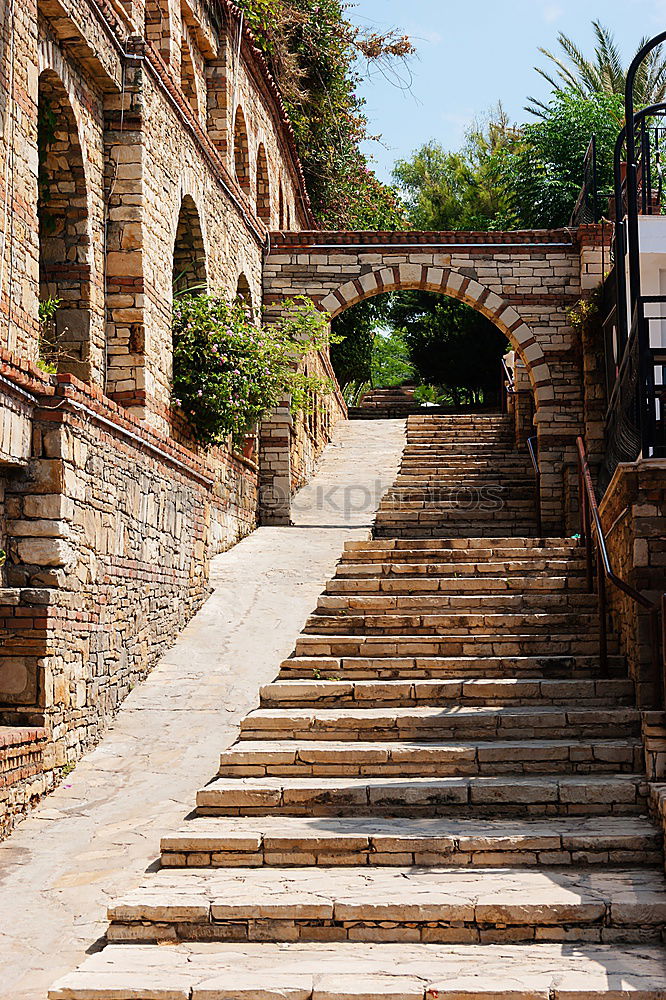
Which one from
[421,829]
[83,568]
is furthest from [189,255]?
[421,829]

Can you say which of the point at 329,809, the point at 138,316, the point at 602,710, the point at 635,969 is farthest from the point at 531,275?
the point at 635,969

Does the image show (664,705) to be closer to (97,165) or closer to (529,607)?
(529,607)

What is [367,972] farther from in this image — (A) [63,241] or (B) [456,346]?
(B) [456,346]

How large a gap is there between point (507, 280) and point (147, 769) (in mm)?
10476

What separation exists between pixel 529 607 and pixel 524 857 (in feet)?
11.5

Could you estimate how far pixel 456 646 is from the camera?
8.35 meters

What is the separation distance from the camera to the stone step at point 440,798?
20.3ft


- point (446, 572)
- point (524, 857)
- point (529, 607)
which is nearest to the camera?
point (524, 857)

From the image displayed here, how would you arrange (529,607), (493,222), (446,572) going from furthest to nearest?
1. (493,222)
2. (446,572)
3. (529,607)

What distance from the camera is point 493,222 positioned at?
91.5ft

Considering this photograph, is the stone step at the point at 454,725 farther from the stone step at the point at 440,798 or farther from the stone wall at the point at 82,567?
the stone wall at the point at 82,567

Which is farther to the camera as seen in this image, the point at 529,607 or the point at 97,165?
the point at 97,165

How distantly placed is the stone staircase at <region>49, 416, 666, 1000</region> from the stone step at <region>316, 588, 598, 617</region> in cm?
2

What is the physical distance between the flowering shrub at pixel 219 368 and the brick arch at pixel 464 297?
3399mm
